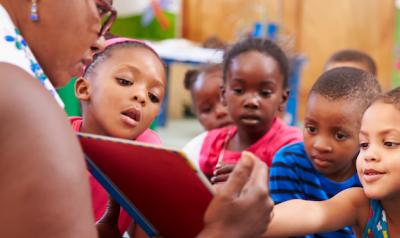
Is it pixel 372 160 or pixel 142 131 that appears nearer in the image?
pixel 372 160

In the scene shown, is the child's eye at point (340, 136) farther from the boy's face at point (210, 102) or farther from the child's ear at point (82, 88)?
the boy's face at point (210, 102)

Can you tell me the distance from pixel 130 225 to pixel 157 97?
385 mm

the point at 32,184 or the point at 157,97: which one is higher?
the point at 32,184

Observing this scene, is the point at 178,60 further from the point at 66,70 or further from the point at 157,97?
the point at 66,70

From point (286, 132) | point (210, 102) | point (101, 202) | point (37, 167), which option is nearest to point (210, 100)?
point (210, 102)

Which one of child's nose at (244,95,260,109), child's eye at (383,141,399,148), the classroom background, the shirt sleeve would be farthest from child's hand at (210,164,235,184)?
the classroom background

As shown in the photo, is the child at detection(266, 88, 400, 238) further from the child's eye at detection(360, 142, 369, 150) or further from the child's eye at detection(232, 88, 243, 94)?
the child's eye at detection(232, 88, 243, 94)

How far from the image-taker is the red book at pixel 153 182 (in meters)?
1.01

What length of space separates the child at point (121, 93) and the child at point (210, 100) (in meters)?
1.25

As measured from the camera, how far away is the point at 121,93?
70.7 inches

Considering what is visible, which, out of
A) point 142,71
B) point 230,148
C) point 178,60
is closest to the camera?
point 142,71

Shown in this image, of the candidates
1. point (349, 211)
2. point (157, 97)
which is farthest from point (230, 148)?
point (349, 211)

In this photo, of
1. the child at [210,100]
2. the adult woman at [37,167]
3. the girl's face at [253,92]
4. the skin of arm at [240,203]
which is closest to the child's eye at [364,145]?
the skin of arm at [240,203]

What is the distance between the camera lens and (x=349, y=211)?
1.54 metres
